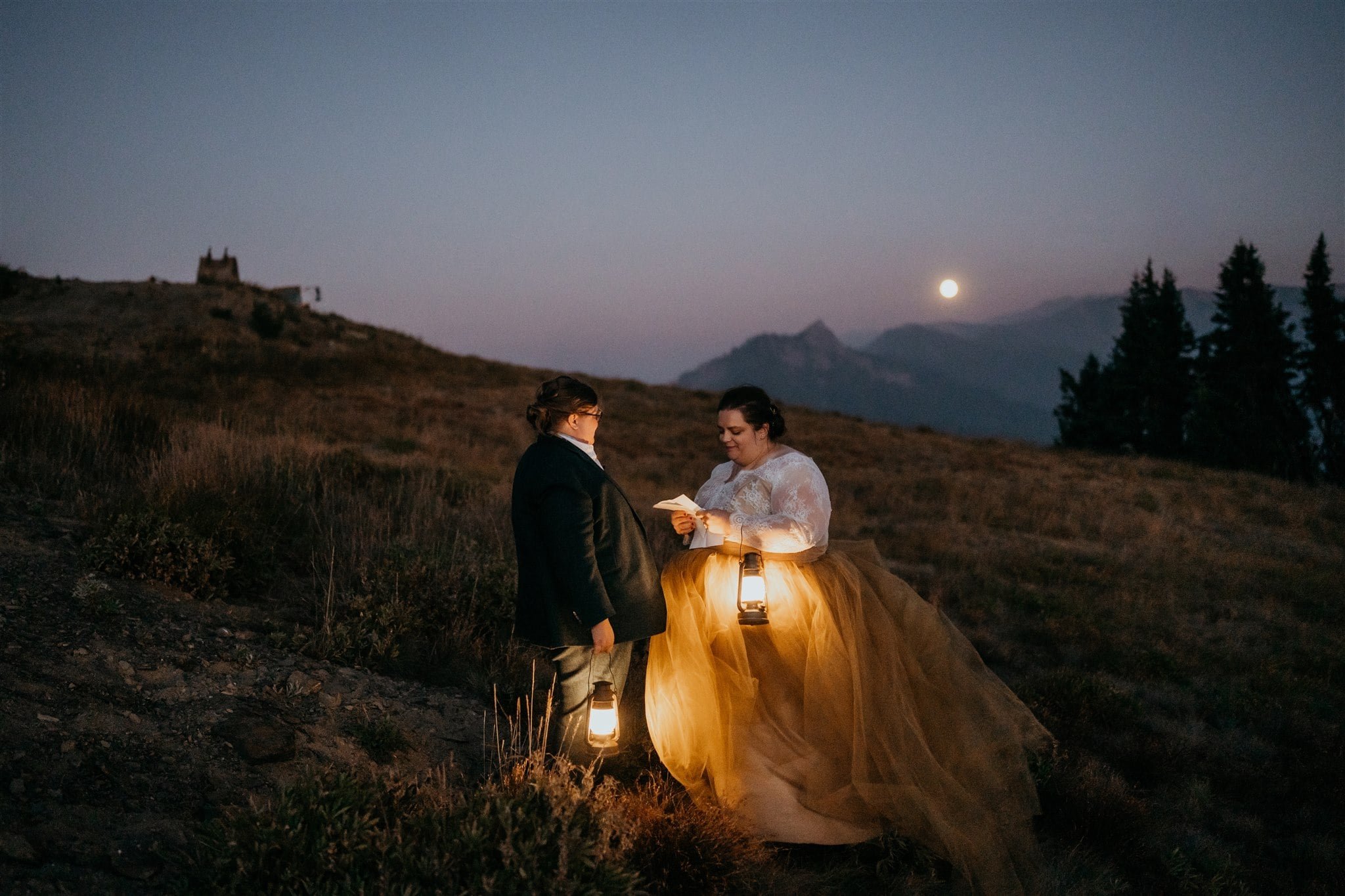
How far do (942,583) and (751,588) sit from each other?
256 inches

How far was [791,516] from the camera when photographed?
12.5 ft

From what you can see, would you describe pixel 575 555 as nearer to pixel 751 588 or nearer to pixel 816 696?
pixel 751 588

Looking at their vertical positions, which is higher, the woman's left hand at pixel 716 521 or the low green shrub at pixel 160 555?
the woman's left hand at pixel 716 521

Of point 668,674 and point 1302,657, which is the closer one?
point 668,674

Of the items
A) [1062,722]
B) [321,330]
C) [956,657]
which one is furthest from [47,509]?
[321,330]

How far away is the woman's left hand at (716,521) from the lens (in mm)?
3791

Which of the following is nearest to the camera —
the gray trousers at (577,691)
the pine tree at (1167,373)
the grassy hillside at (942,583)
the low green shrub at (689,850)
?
the low green shrub at (689,850)

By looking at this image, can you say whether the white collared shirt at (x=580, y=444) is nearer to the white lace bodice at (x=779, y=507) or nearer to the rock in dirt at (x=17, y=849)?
the white lace bodice at (x=779, y=507)

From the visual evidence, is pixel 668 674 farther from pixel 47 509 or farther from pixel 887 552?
pixel 887 552

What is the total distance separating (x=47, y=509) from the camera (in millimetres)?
5547

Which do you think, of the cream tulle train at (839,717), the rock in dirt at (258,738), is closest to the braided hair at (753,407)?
the cream tulle train at (839,717)

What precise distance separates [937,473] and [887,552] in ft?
27.8

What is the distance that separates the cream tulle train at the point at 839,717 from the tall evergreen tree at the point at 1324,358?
3937 centimetres

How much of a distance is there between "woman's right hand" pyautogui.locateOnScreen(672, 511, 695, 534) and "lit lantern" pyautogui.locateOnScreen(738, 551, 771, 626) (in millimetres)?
503
